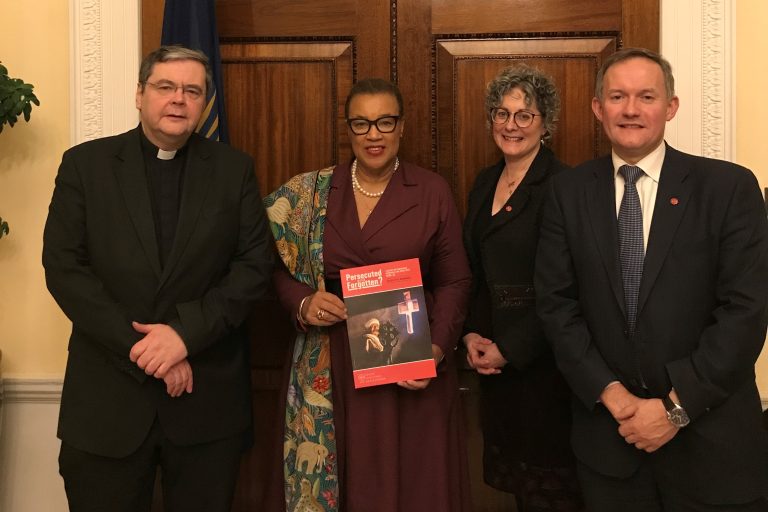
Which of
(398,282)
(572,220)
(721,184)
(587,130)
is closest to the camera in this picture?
(721,184)

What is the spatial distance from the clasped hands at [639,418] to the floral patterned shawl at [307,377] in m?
0.92

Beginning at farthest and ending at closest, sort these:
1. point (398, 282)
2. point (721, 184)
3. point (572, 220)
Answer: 1. point (398, 282)
2. point (572, 220)
3. point (721, 184)

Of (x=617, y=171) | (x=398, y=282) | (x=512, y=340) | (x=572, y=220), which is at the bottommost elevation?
(x=512, y=340)

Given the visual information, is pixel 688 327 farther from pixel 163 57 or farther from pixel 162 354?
pixel 163 57

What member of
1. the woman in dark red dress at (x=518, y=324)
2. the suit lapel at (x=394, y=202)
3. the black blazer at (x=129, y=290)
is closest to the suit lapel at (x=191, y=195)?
the black blazer at (x=129, y=290)

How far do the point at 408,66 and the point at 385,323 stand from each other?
4.21 ft

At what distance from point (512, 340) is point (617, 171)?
646 millimetres

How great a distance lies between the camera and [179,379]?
216 centimetres

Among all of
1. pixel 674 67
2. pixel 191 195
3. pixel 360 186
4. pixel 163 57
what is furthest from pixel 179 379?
pixel 674 67

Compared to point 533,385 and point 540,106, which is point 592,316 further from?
point 540,106

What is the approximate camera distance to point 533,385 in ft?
8.00

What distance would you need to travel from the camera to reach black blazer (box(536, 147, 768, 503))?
1863mm

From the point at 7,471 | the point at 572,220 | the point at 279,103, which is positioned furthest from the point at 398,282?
the point at 7,471

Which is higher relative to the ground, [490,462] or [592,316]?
[592,316]
